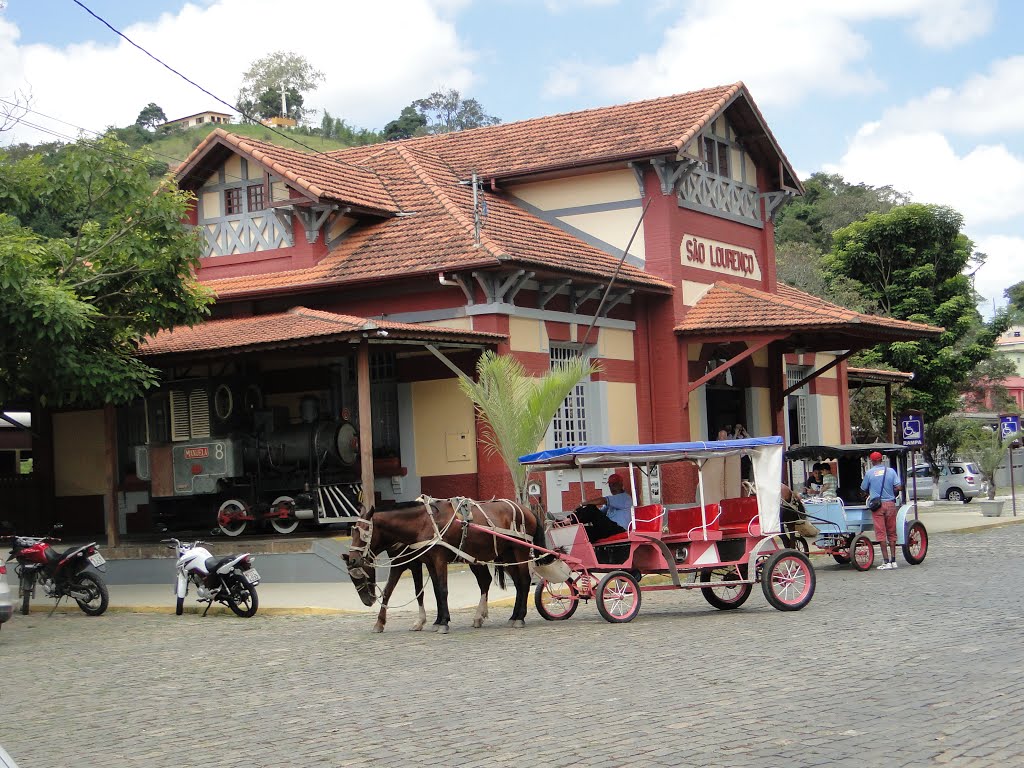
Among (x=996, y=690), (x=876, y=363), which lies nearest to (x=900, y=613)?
(x=996, y=690)

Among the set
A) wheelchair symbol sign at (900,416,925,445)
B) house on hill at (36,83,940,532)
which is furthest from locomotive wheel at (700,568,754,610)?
wheelchair symbol sign at (900,416,925,445)

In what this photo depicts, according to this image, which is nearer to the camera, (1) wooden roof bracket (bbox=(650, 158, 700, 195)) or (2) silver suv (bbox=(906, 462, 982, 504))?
Answer: (1) wooden roof bracket (bbox=(650, 158, 700, 195))

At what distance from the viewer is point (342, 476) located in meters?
22.0

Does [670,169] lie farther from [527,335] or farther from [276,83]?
[276,83]

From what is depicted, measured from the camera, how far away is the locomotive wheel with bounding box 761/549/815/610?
14438 mm

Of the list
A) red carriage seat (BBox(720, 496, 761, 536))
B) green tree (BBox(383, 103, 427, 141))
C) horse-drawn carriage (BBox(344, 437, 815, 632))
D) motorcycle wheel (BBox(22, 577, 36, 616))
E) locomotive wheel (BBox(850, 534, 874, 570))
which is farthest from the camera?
green tree (BBox(383, 103, 427, 141))

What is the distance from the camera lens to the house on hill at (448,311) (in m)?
22.1

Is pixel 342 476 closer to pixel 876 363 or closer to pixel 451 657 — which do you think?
pixel 451 657

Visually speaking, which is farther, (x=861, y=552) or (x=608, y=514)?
(x=861, y=552)

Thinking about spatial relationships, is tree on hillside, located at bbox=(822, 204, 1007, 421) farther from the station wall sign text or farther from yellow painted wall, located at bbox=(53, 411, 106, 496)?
yellow painted wall, located at bbox=(53, 411, 106, 496)

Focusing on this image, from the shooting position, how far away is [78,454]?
26.9 meters

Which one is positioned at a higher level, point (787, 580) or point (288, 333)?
point (288, 333)

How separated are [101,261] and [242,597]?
5696mm

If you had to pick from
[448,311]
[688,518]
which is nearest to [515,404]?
[448,311]
